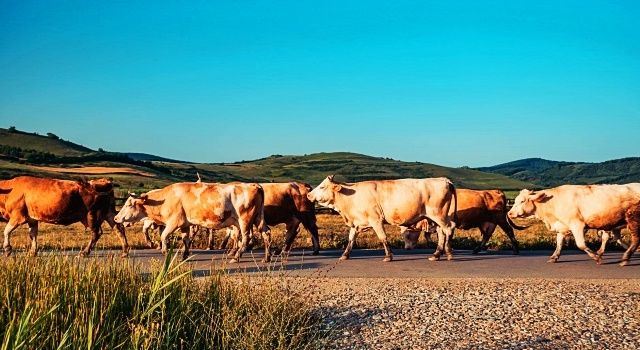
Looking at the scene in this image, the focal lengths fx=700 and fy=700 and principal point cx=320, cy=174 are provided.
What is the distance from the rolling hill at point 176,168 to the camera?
104 m

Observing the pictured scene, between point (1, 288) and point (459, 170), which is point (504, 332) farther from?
point (459, 170)

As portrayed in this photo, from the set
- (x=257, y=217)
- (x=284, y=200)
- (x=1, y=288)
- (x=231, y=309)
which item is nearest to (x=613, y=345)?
(x=231, y=309)

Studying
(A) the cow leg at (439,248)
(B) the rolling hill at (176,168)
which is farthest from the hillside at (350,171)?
(A) the cow leg at (439,248)

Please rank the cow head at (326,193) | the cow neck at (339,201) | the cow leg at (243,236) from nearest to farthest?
the cow leg at (243,236)
the cow neck at (339,201)
the cow head at (326,193)

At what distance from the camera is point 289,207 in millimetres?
20047

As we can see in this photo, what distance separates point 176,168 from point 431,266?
13155 cm

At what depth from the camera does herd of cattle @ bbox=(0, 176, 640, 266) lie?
17172mm

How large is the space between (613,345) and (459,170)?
183367mm

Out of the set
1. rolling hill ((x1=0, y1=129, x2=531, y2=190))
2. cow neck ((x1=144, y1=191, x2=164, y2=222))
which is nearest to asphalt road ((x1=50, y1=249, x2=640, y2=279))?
cow neck ((x1=144, y1=191, x2=164, y2=222))

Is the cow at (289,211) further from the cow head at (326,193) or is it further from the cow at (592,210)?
the cow at (592,210)

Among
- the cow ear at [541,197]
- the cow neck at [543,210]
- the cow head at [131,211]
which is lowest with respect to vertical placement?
the cow head at [131,211]

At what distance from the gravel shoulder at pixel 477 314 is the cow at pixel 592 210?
12.7 feet

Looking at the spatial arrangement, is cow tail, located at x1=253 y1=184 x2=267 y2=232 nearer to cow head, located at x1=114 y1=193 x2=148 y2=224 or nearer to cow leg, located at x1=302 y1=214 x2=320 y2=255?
cow leg, located at x1=302 y1=214 x2=320 y2=255

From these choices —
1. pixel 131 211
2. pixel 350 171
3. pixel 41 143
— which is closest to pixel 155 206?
pixel 131 211
